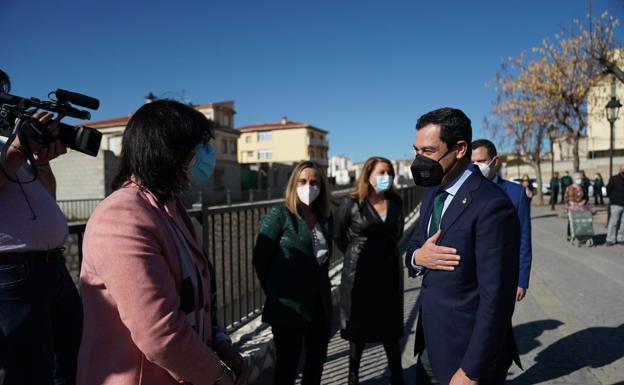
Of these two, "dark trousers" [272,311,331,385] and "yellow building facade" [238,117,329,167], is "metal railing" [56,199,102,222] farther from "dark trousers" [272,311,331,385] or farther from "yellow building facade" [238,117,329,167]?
"yellow building facade" [238,117,329,167]

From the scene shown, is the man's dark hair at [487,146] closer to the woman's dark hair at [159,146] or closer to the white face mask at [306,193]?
the white face mask at [306,193]

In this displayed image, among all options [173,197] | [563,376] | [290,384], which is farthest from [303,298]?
[563,376]

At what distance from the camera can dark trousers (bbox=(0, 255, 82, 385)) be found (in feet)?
7.04

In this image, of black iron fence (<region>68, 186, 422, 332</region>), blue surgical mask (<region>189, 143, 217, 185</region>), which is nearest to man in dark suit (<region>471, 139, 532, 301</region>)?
black iron fence (<region>68, 186, 422, 332</region>)

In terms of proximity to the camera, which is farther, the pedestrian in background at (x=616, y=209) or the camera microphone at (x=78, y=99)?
the pedestrian in background at (x=616, y=209)

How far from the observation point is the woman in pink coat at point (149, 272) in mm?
1460

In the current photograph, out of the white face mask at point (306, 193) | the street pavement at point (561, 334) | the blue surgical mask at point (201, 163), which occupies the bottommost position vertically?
the street pavement at point (561, 334)

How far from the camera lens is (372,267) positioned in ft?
12.7

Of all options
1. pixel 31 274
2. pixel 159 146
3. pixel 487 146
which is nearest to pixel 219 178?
pixel 487 146

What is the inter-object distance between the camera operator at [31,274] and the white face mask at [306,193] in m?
1.64

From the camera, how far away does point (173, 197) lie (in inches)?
70.1

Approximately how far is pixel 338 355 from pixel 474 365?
277cm

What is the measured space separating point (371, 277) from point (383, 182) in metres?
0.88

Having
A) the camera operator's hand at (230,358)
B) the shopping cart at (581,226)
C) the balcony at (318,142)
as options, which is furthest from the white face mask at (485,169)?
the balcony at (318,142)
